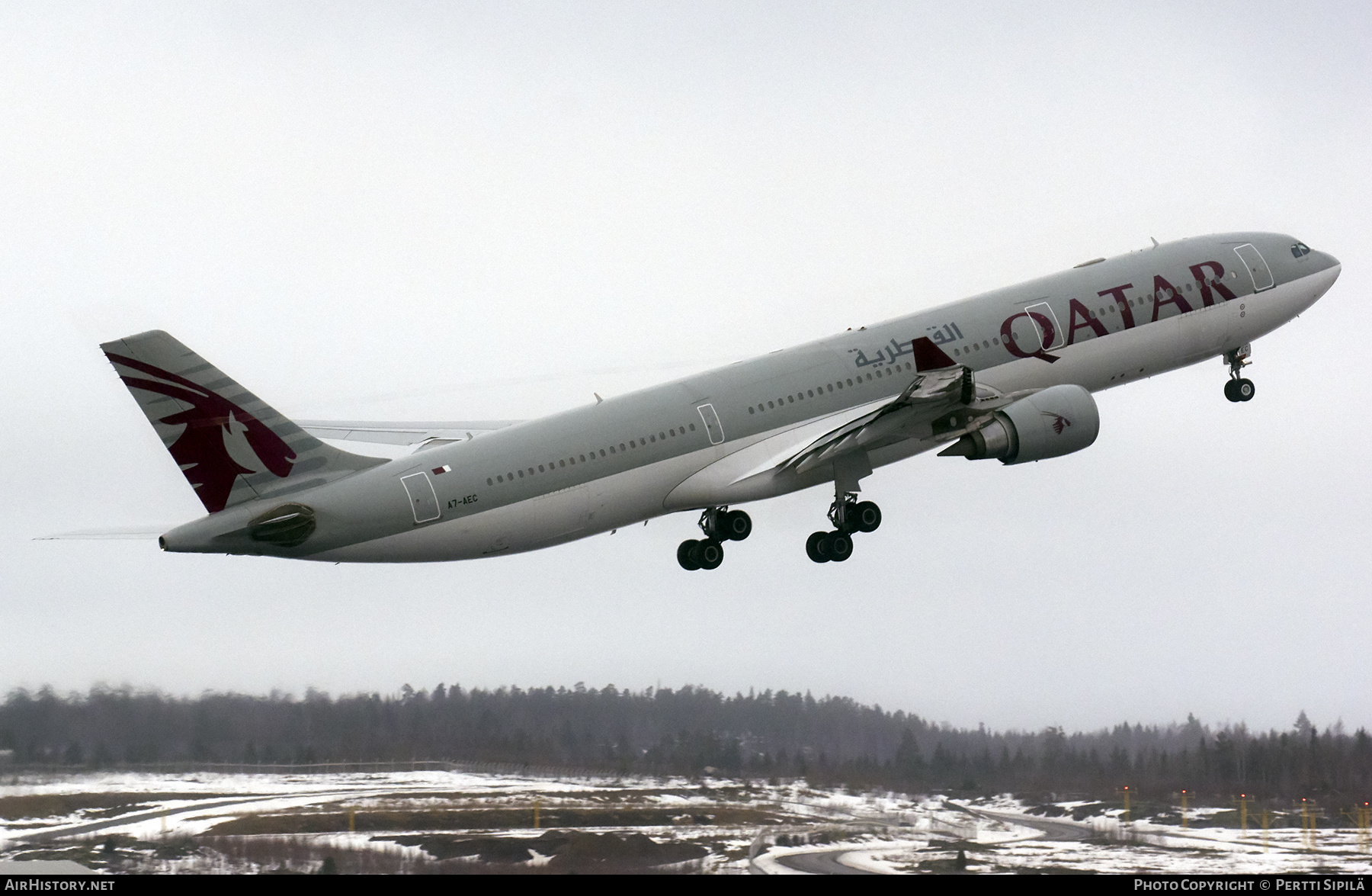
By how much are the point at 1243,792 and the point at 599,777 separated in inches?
604

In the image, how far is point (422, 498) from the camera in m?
40.8

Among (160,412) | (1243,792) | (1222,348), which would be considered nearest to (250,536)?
(160,412)

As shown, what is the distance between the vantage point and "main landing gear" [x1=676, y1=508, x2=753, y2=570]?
47.0 m

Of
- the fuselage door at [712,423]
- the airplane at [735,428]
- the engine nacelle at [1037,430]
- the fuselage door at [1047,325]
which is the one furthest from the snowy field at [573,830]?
the fuselage door at [1047,325]

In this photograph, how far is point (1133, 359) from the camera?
5019 centimetres

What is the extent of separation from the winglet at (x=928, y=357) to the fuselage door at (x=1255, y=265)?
13.6 metres

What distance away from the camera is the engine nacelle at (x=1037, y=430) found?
4553 cm

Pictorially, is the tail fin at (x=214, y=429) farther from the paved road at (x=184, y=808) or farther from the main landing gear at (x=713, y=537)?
the main landing gear at (x=713, y=537)

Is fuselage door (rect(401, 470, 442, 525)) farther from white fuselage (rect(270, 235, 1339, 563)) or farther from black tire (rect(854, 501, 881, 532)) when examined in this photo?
black tire (rect(854, 501, 881, 532))

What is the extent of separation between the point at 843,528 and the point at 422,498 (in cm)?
1113

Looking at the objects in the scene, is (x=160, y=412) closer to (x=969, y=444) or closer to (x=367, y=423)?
(x=367, y=423)

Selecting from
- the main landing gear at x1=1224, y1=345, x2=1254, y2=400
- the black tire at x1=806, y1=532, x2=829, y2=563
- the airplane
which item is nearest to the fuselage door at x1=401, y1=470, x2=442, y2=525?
the airplane

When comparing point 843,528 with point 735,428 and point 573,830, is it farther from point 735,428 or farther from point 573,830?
point 573,830

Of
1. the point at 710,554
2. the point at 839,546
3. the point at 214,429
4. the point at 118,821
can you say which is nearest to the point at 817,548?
the point at 839,546
